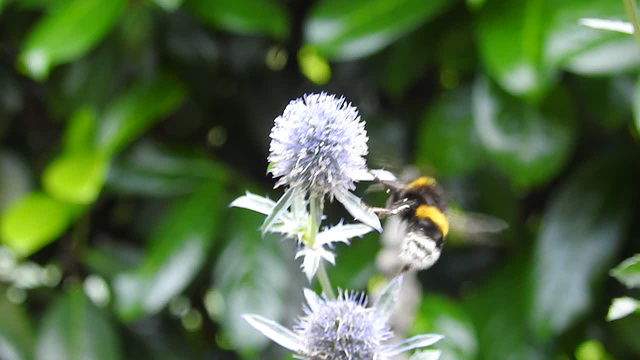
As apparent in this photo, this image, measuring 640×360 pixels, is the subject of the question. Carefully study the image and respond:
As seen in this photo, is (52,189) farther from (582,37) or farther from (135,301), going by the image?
(582,37)

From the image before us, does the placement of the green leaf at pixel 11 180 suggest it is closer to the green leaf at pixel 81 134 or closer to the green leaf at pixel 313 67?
the green leaf at pixel 81 134

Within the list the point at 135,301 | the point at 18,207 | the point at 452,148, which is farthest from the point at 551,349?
the point at 18,207

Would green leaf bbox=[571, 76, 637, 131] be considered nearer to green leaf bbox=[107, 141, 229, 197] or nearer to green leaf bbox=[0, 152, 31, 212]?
green leaf bbox=[107, 141, 229, 197]

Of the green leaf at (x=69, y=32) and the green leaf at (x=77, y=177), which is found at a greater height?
the green leaf at (x=69, y=32)

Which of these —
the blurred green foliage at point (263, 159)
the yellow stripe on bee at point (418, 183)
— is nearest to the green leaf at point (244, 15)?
the blurred green foliage at point (263, 159)

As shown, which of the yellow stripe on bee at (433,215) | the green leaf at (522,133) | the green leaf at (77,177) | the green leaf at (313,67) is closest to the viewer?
the yellow stripe on bee at (433,215)

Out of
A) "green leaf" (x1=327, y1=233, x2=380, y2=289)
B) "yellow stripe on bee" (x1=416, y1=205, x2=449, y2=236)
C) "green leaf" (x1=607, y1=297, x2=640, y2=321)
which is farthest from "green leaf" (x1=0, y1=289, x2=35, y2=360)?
"green leaf" (x1=607, y1=297, x2=640, y2=321)

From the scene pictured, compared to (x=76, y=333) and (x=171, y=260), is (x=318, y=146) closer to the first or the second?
(x=171, y=260)
